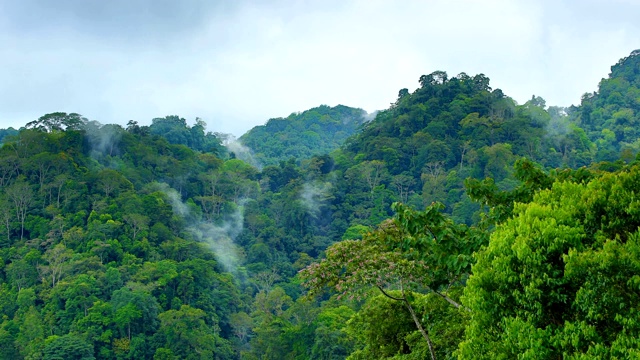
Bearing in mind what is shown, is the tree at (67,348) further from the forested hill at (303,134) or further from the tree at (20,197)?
the forested hill at (303,134)

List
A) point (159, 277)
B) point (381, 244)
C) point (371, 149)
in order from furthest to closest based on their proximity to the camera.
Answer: point (371, 149)
point (159, 277)
point (381, 244)

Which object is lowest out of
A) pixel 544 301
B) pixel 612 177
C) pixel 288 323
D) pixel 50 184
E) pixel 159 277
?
pixel 288 323

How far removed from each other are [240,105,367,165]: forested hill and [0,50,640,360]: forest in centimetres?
436

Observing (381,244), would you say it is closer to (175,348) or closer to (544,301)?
(544,301)

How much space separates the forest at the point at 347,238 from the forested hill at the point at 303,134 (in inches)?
172

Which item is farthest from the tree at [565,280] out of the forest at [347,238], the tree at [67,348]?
the tree at [67,348]

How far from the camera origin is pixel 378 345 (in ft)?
35.0

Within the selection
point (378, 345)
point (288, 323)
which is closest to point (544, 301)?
point (378, 345)

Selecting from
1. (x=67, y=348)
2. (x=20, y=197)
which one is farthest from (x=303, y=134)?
(x=67, y=348)

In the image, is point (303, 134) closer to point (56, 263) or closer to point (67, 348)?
point (56, 263)

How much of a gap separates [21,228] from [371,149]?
88.6 ft

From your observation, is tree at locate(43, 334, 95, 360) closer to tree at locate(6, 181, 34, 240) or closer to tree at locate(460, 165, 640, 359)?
tree at locate(6, 181, 34, 240)

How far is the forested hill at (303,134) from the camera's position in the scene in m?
78.9

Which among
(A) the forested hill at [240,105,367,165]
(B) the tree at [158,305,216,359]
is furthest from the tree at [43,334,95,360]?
(A) the forested hill at [240,105,367,165]
